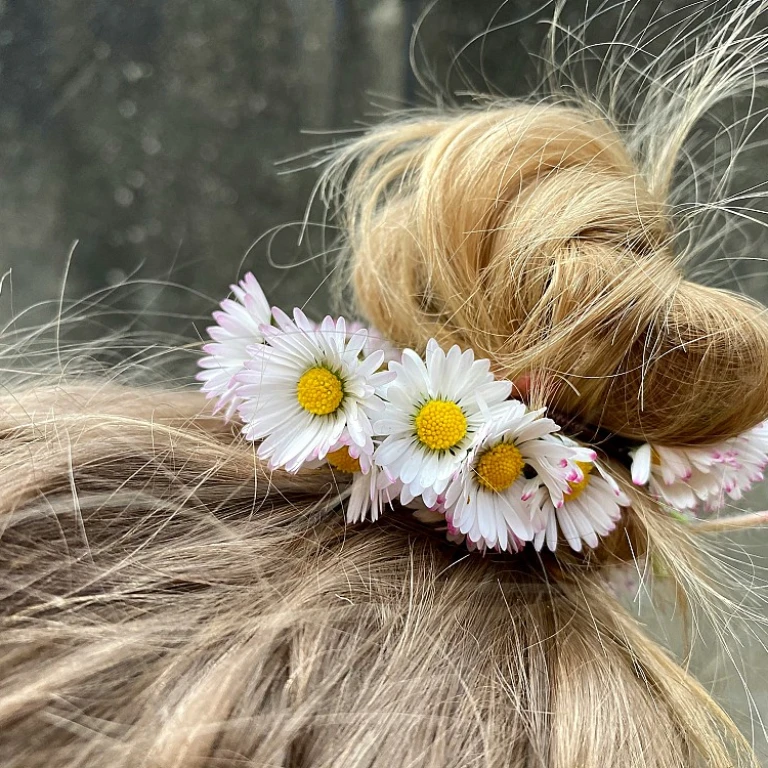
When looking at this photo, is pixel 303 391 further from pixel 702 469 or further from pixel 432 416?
pixel 702 469

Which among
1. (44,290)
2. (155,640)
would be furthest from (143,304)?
(155,640)

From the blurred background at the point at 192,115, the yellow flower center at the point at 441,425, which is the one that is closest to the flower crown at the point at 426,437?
the yellow flower center at the point at 441,425

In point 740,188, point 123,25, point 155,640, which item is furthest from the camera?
point 123,25

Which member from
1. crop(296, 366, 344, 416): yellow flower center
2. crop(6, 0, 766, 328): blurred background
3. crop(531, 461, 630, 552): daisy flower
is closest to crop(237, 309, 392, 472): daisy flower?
crop(296, 366, 344, 416): yellow flower center

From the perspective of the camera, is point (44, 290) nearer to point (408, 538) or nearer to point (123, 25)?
point (123, 25)

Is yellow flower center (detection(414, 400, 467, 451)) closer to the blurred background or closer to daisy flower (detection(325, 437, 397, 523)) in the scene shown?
daisy flower (detection(325, 437, 397, 523))

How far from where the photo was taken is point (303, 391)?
1.13ft

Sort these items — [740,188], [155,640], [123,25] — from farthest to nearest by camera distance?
1. [123,25]
2. [740,188]
3. [155,640]

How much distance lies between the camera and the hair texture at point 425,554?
0.30m

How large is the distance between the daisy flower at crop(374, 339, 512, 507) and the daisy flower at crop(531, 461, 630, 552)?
0.06 m

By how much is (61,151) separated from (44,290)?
0.56 ft

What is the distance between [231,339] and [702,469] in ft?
0.94

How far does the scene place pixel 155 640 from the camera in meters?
0.31

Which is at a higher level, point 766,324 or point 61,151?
point 766,324
